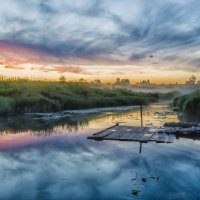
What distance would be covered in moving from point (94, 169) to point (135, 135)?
7.16 metres

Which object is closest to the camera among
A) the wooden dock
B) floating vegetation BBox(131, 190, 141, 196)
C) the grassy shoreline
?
floating vegetation BBox(131, 190, 141, 196)

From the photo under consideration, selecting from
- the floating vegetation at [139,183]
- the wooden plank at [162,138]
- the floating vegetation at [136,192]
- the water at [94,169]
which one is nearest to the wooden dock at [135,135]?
the wooden plank at [162,138]

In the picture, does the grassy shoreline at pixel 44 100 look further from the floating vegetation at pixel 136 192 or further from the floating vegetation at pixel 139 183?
the floating vegetation at pixel 136 192

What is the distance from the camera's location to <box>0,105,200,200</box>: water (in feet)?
32.6

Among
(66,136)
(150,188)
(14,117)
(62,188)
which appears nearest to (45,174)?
(62,188)

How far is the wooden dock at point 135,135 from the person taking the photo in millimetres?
18109

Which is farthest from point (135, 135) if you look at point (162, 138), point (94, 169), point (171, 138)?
point (94, 169)

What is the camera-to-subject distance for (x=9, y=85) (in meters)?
45.0

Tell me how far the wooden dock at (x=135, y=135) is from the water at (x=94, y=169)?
60 centimetres

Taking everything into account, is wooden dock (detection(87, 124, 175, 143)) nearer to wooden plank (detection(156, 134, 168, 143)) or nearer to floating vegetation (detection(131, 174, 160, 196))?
wooden plank (detection(156, 134, 168, 143))

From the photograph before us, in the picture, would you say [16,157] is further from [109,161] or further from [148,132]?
[148,132]

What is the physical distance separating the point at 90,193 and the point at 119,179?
1567mm

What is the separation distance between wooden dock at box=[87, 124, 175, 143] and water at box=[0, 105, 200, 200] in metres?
0.60

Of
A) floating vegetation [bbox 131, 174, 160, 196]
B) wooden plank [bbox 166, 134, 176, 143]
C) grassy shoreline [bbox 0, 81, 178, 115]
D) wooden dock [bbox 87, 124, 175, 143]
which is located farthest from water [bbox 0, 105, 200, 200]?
grassy shoreline [bbox 0, 81, 178, 115]
